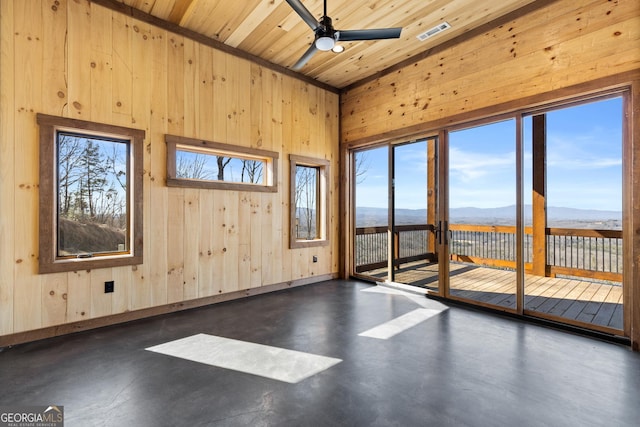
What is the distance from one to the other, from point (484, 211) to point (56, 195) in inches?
238

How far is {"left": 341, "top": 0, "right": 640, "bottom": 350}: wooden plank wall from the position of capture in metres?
2.72

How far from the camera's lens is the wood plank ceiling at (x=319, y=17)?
3.32m

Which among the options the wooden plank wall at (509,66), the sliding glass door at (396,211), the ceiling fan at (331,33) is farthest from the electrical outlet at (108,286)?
the wooden plank wall at (509,66)

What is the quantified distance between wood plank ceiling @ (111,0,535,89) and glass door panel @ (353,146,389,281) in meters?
1.66

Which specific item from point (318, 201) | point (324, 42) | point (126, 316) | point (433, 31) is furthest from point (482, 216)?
point (126, 316)

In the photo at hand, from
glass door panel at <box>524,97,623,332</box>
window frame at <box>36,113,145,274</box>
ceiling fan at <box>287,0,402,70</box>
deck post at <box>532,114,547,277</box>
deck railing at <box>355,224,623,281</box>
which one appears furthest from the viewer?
deck post at <box>532,114,547,277</box>

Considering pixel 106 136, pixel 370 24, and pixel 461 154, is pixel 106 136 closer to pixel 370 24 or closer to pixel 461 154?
pixel 370 24

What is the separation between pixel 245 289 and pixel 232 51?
3.45 metres

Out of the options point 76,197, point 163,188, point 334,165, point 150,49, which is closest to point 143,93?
point 150,49

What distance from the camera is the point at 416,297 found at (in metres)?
4.31

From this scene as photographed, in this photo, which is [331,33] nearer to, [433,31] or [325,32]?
[325,32]

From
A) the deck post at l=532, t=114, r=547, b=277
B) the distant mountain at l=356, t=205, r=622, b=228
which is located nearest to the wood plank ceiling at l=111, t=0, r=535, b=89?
the distant mountain at l=356, t=205, r=622, b=228

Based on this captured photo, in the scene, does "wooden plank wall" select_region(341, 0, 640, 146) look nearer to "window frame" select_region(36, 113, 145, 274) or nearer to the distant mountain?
the distant mountain

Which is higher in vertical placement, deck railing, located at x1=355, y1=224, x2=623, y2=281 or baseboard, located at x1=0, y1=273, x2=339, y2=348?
deck railing, located at x1=355, y1=224, x2=623, y2=281
